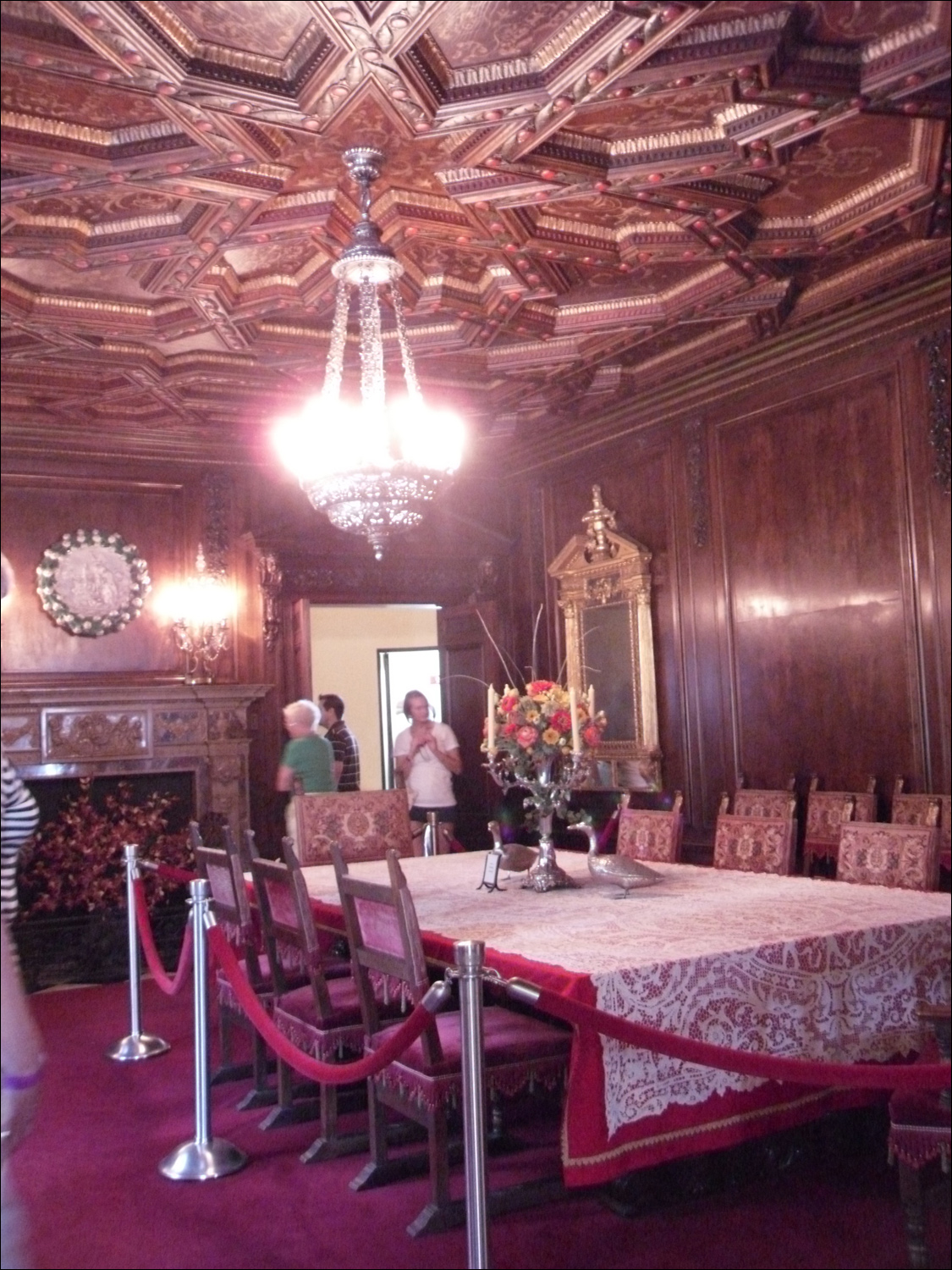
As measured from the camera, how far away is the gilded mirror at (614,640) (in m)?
→ 7.89

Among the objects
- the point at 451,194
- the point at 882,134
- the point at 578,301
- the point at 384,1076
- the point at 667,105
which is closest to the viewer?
the point at 384,1076

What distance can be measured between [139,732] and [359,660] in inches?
201

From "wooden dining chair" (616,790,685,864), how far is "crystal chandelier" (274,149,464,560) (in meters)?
1.84

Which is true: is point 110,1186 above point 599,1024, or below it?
below

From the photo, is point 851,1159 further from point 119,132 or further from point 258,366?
point 258,366

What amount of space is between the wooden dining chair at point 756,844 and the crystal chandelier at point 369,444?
2049 mm

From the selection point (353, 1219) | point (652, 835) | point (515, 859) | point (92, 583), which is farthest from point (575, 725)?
point (92, 583)

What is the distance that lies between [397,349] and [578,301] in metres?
1.22

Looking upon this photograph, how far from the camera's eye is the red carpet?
3006 mm

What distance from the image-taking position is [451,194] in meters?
5.02

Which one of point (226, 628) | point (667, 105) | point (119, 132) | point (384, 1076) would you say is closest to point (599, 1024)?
point (384, 1076)

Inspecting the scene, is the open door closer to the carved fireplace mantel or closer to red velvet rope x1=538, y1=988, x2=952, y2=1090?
the carved fireplace mantel

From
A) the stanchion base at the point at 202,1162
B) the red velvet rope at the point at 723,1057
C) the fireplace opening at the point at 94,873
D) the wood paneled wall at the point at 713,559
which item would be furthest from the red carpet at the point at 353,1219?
the fireplace opening at the point at 94,873

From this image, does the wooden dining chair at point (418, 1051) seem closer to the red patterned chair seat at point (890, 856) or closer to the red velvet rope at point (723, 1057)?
the red velvet rope at point (723, 1057)
